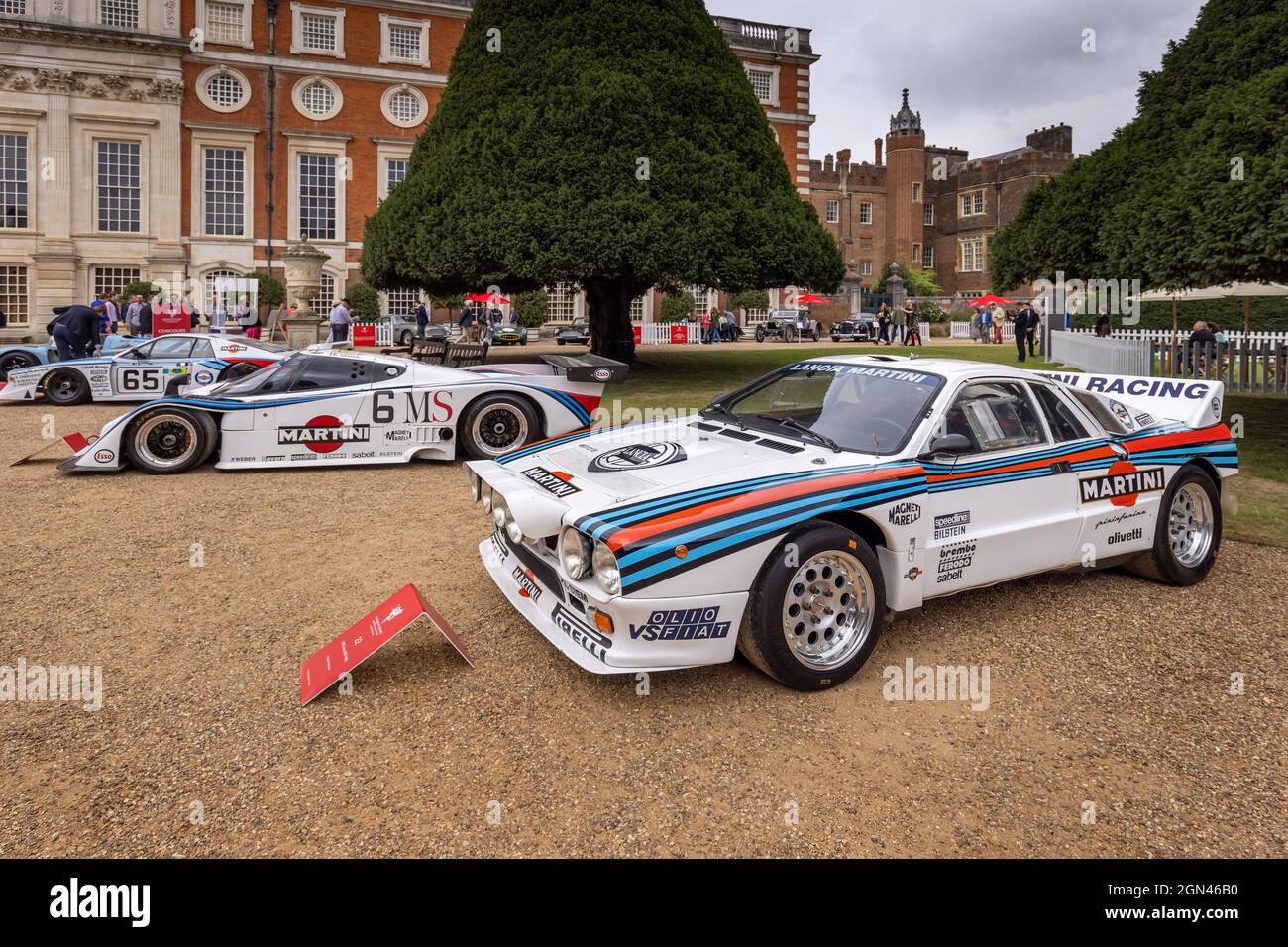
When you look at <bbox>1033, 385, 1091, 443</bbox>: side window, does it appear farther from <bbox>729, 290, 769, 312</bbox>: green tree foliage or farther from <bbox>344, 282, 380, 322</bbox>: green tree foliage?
<bbox>729, 290, 769, 312</bbox>: green tree foliage

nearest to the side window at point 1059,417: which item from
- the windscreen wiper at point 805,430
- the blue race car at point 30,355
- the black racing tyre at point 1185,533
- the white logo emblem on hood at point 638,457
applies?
the black racing tyre at point 1185,533

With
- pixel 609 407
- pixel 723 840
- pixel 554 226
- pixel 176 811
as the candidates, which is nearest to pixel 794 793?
pixel 723 840

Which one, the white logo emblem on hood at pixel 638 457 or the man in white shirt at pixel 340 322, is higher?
the man in white shirt at pixel 340 322

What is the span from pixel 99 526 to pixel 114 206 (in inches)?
1514

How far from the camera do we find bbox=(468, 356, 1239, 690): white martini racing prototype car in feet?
12.6

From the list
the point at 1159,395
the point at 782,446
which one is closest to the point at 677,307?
the point at 1159,395

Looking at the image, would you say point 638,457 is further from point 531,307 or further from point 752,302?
point 752,302

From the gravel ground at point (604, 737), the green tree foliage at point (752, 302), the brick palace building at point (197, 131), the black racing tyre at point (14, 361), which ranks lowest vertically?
the gravel ground at point (604, 737)

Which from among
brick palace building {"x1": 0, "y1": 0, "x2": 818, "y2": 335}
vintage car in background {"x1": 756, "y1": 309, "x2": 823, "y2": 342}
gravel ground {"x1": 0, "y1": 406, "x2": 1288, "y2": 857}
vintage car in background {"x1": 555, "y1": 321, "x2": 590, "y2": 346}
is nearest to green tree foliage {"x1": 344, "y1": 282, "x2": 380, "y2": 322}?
brick palace building {"x1": 0, "y1": 0, "x2": 818, "y2": 335}

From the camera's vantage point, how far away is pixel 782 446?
15.6 ft

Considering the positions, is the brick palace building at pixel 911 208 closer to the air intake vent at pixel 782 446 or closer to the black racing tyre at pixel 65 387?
the black racing tyre at pixel 65 387

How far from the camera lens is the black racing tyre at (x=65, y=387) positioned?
14516 millimetres

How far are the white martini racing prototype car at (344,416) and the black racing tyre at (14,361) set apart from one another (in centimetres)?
1044

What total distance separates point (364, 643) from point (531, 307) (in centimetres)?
4007
